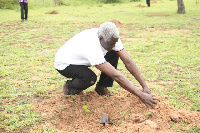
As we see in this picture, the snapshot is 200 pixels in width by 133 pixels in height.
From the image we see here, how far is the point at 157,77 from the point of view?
5008mm

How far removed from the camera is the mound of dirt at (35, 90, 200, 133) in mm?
3098

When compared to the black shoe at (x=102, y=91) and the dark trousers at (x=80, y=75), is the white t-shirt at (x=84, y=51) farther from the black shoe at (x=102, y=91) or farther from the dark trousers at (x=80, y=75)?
the black shoe at (x=102, y=91)

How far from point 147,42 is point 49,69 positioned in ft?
11.5

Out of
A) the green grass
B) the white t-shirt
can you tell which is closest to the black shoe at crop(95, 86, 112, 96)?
the green grass

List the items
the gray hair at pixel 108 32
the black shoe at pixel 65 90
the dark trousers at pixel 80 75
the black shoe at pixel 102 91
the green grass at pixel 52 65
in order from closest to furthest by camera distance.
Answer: the gray hair at pixel 108 32, the dark trousers at pixel 80 75, the green grass at pixel 52 65, the black shoe at pixel 65 90, the black shoe at pixel 102 91

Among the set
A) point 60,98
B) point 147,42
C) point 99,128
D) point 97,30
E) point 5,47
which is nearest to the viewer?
point 99,128

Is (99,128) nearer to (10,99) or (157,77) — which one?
(10,99)

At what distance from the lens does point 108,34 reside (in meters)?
3.11

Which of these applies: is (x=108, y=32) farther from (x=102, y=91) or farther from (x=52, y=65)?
(x=52, y=65)

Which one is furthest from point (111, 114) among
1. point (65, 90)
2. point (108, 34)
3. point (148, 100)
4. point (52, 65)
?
point (52, 65)

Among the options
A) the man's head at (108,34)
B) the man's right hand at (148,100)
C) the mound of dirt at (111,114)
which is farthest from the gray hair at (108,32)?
the mound of dirt at (111,114)

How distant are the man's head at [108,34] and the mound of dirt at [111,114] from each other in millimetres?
942

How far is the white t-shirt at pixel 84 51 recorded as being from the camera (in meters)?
3.11

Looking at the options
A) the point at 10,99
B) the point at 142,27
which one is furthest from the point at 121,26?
the point at 10,99
